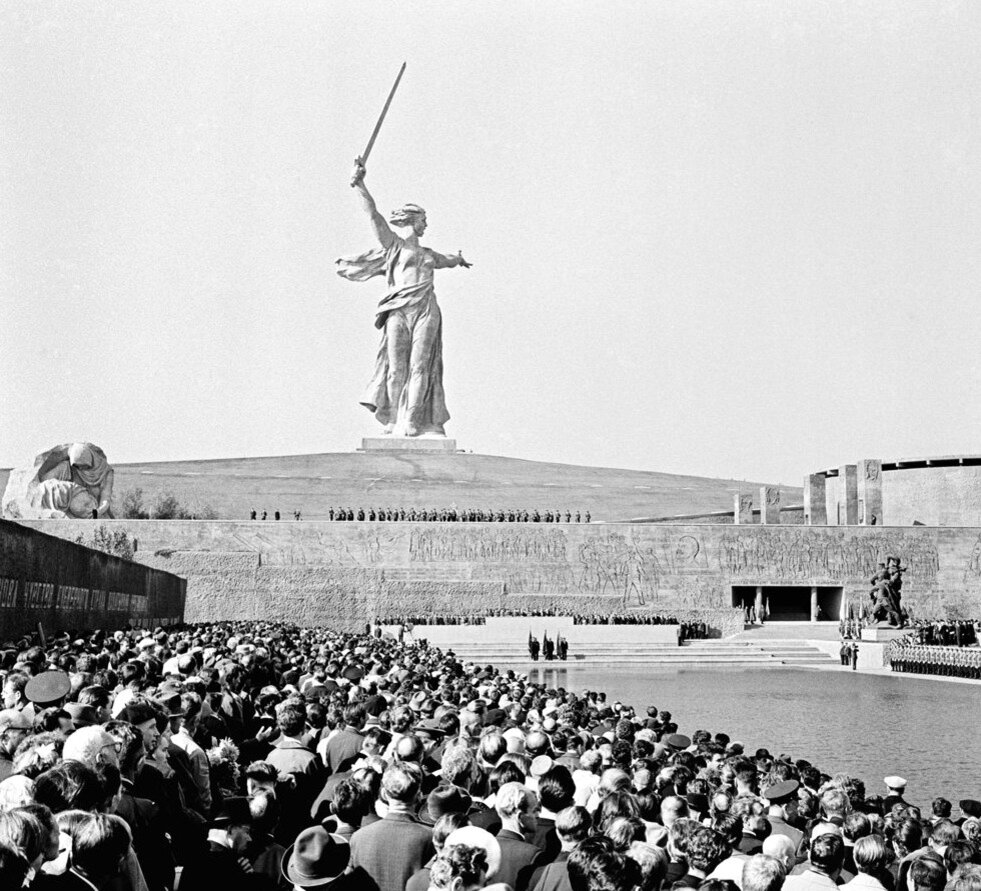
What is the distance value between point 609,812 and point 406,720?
1.92 metres

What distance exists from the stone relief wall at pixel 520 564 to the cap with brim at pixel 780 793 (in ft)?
98.1

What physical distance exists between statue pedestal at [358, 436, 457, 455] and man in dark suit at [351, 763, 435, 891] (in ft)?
150

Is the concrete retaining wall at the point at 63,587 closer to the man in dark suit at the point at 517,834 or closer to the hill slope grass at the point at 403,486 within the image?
the man in dark suit at the point at 517,834

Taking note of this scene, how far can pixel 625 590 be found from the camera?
36719 millimetres

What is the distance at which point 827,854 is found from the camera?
4.05 m

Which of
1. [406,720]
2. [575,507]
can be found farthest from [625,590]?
[406,720]

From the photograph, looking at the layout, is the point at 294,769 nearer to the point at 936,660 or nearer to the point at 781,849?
the point at 781,849

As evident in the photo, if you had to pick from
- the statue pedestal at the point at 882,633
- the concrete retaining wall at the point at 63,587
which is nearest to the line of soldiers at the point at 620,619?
the statue pedestal at the point at 882,633

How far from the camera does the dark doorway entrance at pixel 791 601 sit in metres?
37.7

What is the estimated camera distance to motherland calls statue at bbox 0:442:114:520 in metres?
37.3

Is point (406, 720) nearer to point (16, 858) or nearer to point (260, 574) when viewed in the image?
point (16, 858)

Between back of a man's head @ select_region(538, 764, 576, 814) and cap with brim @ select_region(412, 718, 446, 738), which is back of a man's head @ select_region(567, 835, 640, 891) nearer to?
back of a man's head @ select_region(538, 764, 576, 814)

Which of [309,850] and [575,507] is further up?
[575,507]

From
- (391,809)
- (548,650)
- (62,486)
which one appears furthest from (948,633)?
(391,809)
